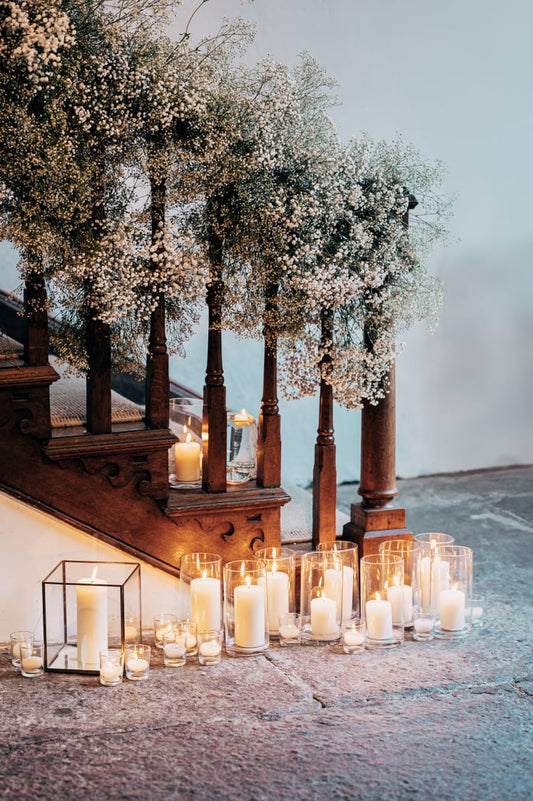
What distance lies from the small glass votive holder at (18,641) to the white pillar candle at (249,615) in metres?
0.51

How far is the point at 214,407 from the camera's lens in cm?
242

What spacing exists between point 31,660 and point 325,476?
0.93m

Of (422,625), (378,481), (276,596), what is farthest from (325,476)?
(422,625)

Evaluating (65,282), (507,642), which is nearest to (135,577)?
(65,282)

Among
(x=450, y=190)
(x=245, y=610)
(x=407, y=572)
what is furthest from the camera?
(x=450, y=190)

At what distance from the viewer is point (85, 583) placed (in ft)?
6.89

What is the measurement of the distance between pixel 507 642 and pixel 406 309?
922 millimetres

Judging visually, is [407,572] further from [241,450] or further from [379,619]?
[241,450]

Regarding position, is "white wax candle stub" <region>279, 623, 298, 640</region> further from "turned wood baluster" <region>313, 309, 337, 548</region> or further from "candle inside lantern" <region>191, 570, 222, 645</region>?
"turned wood baluster" <region>313, 309, 337, 548</region>

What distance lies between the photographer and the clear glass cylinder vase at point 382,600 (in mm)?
2271

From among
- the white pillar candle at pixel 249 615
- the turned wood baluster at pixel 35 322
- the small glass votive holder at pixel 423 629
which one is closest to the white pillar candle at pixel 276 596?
the white pillar candle at pixel 249 615

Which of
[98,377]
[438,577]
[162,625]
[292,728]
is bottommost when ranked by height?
[292,728]

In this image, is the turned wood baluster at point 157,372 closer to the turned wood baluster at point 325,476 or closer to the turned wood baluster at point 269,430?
the turned wood baluster at point 269,430

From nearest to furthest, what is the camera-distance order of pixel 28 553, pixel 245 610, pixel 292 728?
pixel 292 728 → pixel 245 610 → pixel 28 553
